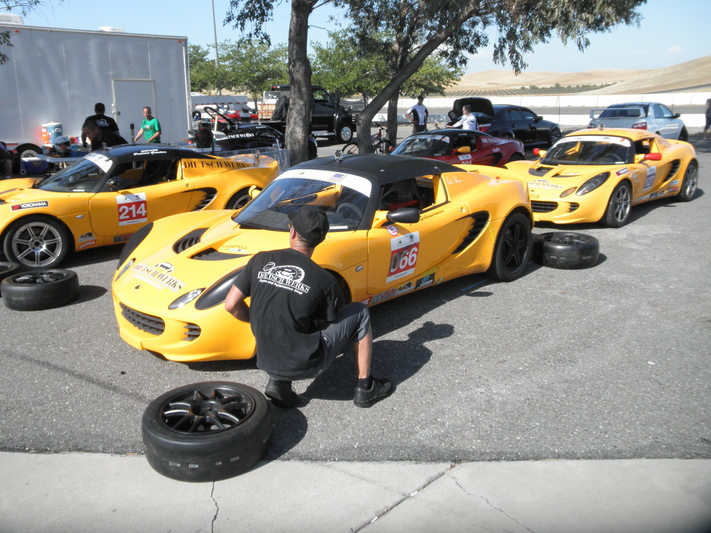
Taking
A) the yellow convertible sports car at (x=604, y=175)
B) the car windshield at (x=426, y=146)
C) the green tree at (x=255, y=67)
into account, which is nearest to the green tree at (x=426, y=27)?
the car windshield at (x=426, y=146)

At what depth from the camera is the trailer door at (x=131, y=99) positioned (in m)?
15.3

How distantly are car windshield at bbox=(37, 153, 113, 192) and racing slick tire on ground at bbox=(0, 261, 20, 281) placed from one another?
1.25m

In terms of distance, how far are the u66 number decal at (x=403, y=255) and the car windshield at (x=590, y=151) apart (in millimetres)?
5002

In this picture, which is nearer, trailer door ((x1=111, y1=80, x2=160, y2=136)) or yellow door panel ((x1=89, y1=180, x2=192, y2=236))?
yellow door panel ((x1=89, y1=180, x2=192, y2=236))

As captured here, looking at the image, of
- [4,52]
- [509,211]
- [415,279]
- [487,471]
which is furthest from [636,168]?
[4,52]

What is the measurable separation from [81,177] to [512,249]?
503 cm

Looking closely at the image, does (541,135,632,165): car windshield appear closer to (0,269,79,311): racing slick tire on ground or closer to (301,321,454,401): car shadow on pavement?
(301,321,454,401): car shadow on pavement

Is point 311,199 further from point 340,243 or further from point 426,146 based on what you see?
point 426,146

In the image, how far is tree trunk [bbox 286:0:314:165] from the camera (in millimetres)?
11617

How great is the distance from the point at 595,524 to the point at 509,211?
365 cm

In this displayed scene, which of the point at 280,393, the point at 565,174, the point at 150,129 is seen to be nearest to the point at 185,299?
the point at 280,393

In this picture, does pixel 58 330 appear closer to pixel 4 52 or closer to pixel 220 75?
pixel 4 52

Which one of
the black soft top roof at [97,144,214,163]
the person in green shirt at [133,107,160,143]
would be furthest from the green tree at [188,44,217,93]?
the black soft top roof at [97,144,214,163]

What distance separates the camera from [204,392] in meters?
3.39
